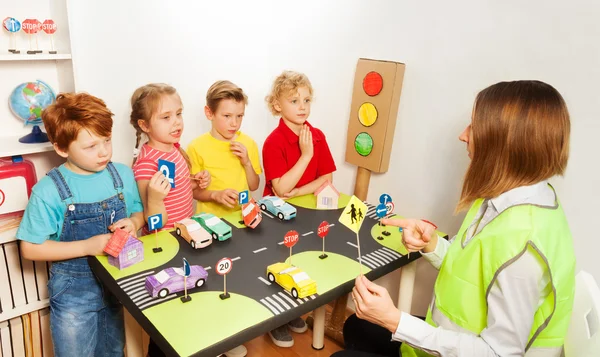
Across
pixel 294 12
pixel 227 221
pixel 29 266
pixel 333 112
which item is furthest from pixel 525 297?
pixel 294 12

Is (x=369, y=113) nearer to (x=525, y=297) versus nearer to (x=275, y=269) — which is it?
(x=275, y=269)

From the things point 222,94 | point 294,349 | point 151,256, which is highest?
point 222,94

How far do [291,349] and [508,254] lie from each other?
4.71 ft

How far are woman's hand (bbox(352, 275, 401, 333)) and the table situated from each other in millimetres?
120

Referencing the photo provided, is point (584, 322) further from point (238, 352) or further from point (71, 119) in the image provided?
point (71, 119)

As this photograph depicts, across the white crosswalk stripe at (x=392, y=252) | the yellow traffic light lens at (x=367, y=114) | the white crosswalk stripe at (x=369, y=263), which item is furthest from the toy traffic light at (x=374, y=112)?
the white crosswalk stripe at (x=369, y=263)

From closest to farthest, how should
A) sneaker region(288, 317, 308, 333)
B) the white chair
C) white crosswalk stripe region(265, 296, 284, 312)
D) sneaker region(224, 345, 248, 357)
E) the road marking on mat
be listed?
the white chair
white crosswalk stripe region(265, 296, 284, 312)
the road marking on mat
sneaker region(224, 345, 248, 357)
sneaker region(288, 317, 308, 333)

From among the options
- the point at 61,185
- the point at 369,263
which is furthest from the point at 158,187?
the point at 369,263

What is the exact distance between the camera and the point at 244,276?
132 cm

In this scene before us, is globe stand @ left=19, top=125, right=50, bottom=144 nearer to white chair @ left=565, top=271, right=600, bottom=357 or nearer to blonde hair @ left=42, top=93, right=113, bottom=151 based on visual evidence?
blonde hair @ left=42, top=93, right=113, bottom=151

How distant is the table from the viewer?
1081 mm

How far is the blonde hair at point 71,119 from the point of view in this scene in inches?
57.0

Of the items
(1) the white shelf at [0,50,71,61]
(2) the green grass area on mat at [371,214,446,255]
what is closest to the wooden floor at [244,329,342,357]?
(2) the green grass area on mat at [371,214,446,255]

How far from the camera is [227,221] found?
1.69 meters
